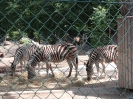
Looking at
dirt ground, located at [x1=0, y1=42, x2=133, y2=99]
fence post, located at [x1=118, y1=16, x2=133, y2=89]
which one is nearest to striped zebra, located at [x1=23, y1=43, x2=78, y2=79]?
dirt ground, located at [x1=0, y1=42, x2=133, y2=99]

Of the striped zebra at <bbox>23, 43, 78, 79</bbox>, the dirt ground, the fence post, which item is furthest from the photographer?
the striped zebra at <bbox>23, 43, 78, 79</bbox>

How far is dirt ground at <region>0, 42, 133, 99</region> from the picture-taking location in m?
5.06

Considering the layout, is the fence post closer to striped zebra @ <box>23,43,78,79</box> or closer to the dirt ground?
the dirt ground

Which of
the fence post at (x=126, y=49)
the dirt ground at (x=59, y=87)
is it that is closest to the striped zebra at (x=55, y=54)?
the dirt ground at (x=59, y=87)

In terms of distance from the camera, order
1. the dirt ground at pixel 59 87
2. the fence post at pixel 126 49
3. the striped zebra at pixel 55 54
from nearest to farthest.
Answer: the dirt ground at pixel 59 87, the fence post at pixel 126 49, the striped zebra at pixel 55 54

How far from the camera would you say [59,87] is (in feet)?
25.7

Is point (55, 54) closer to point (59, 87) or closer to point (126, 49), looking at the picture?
point (59, 87)

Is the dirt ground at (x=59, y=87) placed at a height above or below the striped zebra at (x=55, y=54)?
below

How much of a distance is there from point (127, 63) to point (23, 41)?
13.8 meters

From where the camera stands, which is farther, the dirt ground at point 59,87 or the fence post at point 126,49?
the fence post at point 126,49

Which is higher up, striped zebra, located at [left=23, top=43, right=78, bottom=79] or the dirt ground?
striped zebra, located at [left=23, top=43, right=78, bottom=79]

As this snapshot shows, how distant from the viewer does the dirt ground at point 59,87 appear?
5.06m

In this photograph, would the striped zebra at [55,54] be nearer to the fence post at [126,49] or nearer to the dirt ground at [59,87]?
the dirt ground at [59,87]

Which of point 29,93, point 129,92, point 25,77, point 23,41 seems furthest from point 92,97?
point 23,41
